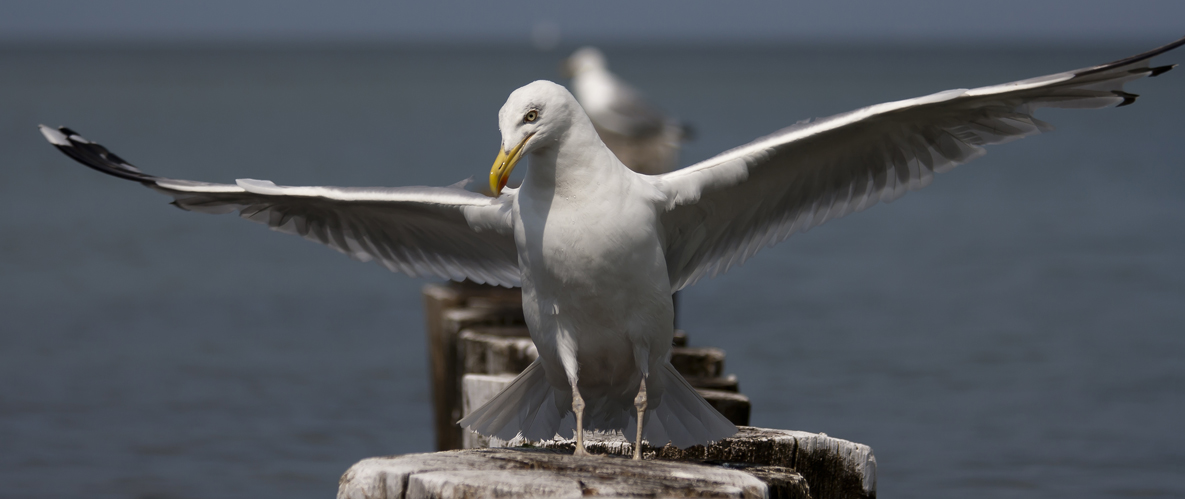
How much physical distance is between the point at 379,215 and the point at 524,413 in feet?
3.62

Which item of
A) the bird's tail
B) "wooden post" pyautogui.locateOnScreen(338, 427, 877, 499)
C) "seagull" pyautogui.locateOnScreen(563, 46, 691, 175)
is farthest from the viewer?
"seagull" pyautogui.locateOnScreen(563, 46, 691, 175)

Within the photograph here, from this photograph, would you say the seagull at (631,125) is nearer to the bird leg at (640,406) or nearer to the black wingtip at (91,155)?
the black wingtip at (91,155)

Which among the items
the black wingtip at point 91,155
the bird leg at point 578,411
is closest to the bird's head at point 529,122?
the bird leg at point 578,411

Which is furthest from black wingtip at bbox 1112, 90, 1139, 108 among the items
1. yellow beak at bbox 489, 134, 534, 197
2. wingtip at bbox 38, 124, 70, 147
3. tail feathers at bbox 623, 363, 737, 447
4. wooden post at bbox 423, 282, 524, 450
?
wingtip at bbox 38, 124, 70, 147

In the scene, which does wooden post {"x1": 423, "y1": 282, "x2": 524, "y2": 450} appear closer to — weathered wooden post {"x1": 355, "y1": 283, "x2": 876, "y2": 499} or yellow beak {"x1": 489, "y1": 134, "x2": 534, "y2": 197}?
weathered wooden post {"x1": 355, "y1": 283, "x2": 876, "y2": 499}

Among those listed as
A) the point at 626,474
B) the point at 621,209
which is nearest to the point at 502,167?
the point at 621,209

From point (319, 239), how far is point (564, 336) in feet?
4.61

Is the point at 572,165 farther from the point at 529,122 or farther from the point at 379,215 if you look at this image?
the point at 379,215

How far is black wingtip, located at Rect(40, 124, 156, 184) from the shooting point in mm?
5137

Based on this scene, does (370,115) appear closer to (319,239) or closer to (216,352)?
(216,352)

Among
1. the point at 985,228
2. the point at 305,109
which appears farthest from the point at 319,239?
the point at 305,109

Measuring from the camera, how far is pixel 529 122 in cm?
446

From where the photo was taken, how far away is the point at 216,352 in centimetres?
1298

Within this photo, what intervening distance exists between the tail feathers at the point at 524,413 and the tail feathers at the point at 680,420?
0.30 meters
